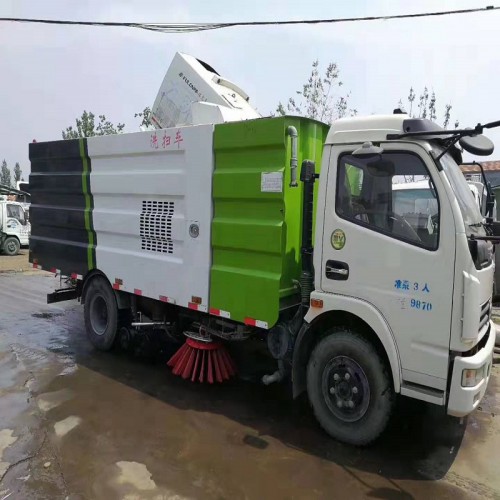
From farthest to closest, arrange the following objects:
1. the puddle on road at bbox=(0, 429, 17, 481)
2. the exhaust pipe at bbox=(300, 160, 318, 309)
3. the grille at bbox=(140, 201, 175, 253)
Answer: the grille at bbox=(140, 201, 175, 253)
the exhaust pipe at bbox=(300, 160, 318, 309)
the puddle on road at bbox=(0, 429, 17, 481)

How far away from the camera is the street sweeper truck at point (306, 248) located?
331 cm

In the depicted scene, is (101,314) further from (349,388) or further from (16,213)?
(16,213)

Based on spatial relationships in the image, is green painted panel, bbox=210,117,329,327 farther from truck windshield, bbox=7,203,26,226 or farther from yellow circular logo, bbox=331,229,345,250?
truck windshield, bbox=7,203,26,226

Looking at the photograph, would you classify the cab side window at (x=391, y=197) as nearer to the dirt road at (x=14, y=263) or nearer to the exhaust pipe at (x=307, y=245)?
the exhaust pipe at (x=307, y=245)

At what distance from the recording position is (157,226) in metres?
5.04

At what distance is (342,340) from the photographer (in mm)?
3768

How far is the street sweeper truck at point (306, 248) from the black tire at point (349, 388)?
1cm

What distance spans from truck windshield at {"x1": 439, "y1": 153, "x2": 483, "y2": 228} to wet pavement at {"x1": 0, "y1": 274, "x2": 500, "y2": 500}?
1.89 m

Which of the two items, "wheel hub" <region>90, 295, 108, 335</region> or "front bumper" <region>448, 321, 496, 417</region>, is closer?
"front bumper" <region>448, 321, 496, 417</region>

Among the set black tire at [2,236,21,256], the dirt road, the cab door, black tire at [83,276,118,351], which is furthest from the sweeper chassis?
black tire at [2,236,21,256]

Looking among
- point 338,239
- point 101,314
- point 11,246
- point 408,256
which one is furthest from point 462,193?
point 11,246

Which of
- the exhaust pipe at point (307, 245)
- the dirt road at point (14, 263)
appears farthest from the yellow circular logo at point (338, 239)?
the dirt road at point (14, 263)

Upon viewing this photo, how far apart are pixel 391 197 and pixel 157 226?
2587 millimetres

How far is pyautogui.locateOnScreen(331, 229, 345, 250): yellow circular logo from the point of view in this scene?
3701 mm
